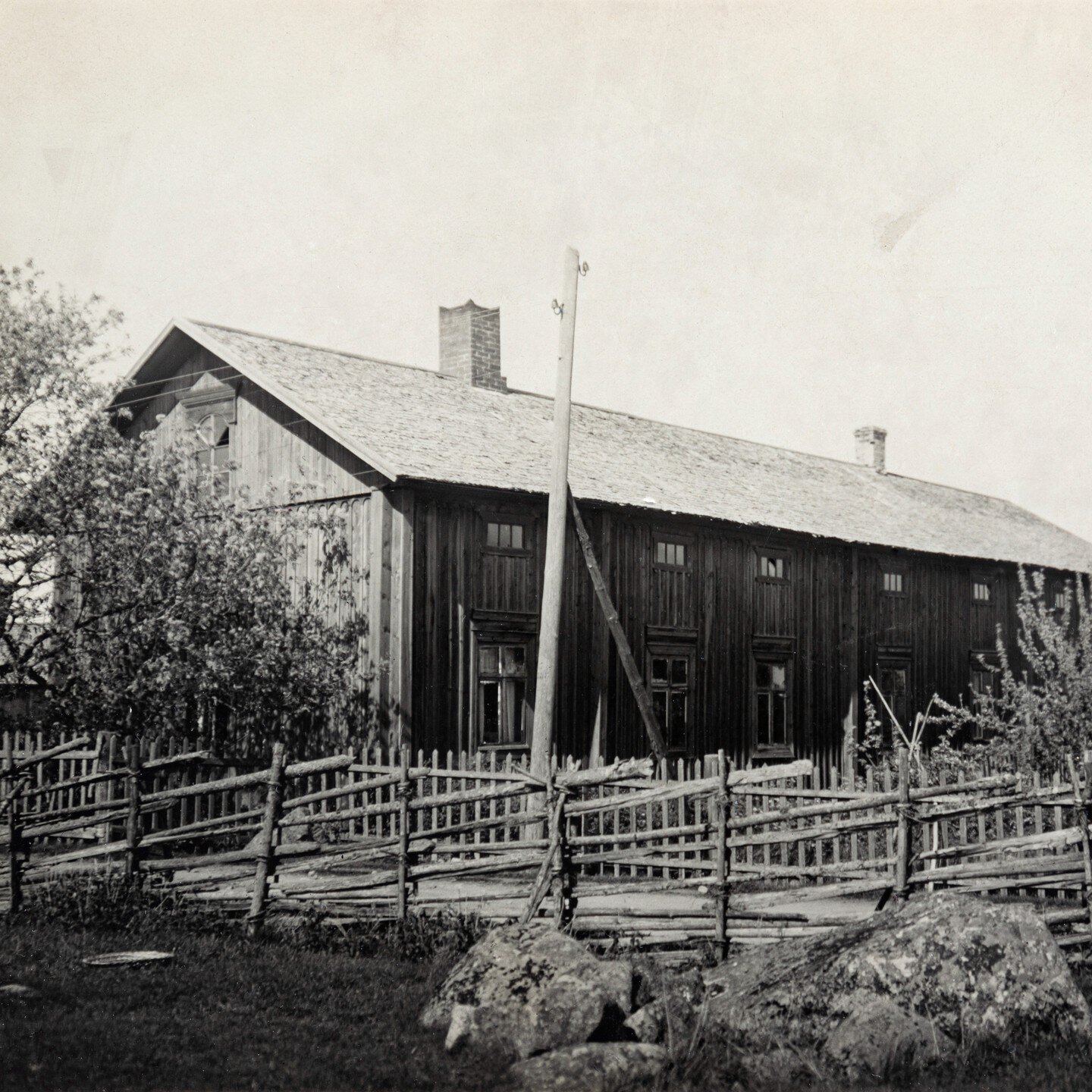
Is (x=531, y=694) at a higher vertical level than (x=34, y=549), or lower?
lower

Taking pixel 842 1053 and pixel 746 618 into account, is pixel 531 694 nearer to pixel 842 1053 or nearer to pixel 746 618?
pixel 746 618

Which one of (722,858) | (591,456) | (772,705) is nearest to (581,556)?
(591,456)

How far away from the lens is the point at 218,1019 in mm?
8289

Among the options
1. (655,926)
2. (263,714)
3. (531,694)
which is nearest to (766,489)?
(531,694)

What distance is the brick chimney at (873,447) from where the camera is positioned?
35500 mm

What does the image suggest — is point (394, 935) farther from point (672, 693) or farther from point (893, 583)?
point (893, 583)

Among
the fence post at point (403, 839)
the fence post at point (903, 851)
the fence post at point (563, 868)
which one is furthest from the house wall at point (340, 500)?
the fence post at point (903, 851)

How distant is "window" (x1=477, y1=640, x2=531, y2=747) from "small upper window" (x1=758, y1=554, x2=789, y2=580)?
5.88 metres

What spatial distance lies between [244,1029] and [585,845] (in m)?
4.73

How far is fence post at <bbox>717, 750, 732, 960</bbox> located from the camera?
10562 mm

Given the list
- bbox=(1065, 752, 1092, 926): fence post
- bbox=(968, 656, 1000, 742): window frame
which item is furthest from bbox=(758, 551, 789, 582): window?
bbox=(1065, 752, 1092, 926): fence post

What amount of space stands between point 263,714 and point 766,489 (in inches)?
454

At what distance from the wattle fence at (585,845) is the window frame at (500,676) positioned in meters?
4.62

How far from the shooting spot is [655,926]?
1080cm
